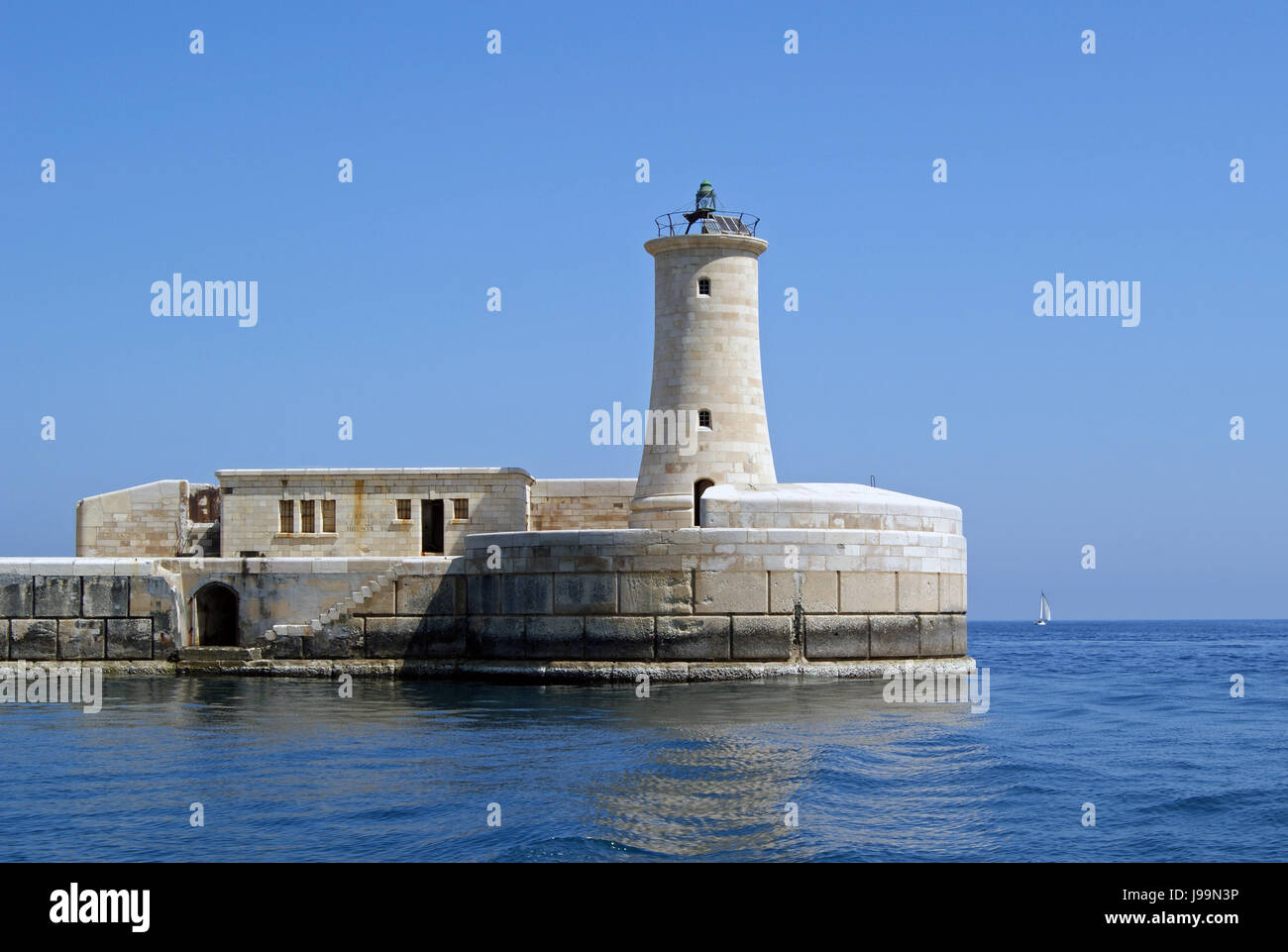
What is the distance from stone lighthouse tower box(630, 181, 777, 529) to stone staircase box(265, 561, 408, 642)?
493 centimetres

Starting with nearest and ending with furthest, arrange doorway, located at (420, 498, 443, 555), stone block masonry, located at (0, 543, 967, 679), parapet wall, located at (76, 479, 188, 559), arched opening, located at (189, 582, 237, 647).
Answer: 1. stone block masonry, located at (0, 543, 967, 679)
2. arched opening, located at (189, 582, 237, 647)
3. doorway, located at (420, 498, 443, 555)
4. parapet wall, located at (76, 479, 188, 559)

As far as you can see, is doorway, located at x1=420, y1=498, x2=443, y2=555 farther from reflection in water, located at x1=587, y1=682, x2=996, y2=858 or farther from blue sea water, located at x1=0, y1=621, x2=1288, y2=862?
reflection in water, located at x1=587, y1=682, x2=996, y2=858

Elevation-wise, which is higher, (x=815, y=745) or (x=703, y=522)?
(x=703, y=522)

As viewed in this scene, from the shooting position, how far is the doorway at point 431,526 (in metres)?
27.5

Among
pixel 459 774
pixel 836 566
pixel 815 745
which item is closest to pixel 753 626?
pixel 836 566

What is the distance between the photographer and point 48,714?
64.5 ft

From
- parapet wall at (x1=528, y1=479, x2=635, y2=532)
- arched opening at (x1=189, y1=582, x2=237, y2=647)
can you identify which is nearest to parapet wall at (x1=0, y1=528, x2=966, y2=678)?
arched opening at (x1=189, y1=582, x2=237, y2=647)

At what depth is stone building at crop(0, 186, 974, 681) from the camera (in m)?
21.7

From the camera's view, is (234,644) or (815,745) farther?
(234,644)

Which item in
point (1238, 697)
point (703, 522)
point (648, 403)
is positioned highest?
point (648, 403)

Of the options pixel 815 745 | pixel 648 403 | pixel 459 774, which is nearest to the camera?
pixel 459 774

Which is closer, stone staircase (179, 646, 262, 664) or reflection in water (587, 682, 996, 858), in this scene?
reflection in water (587, 682, 996, 858)
